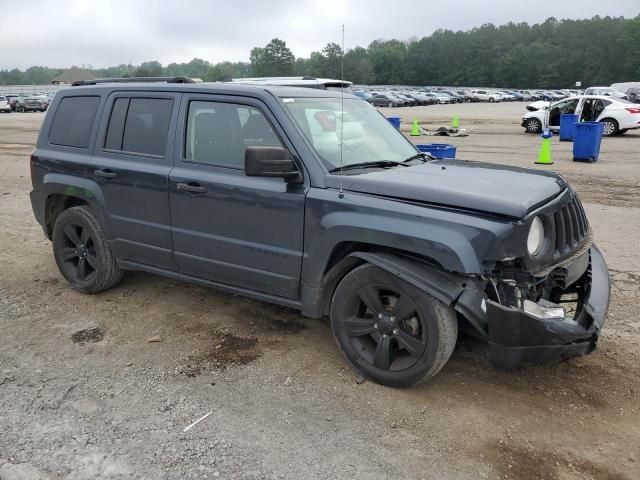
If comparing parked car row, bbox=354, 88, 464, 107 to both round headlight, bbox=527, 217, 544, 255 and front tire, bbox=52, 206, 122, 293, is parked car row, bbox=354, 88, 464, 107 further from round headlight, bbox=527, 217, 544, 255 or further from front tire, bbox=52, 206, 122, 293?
round headlight, bbox=527, 217, 544, 255

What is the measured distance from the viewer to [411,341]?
341cm

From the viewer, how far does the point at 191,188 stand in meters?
4.12

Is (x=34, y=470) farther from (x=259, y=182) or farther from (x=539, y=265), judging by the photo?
(x=539, y=265)

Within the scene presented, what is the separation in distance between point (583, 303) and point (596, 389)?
56 cm

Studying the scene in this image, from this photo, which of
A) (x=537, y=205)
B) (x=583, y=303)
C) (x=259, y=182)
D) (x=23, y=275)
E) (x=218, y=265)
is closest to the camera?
(x=537, y=205)

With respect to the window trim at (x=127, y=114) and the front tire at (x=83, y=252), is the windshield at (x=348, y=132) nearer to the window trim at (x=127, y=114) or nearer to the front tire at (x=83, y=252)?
the window trim at (x=127, y=114)

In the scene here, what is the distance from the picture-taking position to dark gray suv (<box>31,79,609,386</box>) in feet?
10.4

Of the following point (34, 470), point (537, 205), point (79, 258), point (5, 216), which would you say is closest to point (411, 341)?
point (537, 205)

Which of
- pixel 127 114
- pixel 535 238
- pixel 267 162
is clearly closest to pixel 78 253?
pixel 127 114

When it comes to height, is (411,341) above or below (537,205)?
below

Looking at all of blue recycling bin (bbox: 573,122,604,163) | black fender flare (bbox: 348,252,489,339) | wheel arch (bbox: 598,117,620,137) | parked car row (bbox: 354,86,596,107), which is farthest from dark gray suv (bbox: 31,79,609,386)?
parked car row (bbox: 354,86,596,107)

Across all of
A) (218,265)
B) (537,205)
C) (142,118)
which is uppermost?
(142,118)

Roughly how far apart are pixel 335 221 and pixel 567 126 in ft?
59.5

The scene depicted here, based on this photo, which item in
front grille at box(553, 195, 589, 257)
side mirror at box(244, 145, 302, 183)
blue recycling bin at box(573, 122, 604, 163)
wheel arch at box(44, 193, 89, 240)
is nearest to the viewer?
front grille at box(553, 195, 589, 257)
